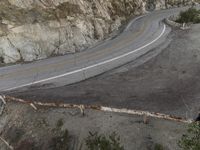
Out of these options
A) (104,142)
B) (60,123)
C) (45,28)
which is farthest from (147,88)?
(45,28)

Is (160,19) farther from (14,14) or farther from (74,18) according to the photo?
(14,14)

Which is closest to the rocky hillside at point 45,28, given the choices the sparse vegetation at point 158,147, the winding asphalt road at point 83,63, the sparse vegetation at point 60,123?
A: the winding asphalt road at point 83,63

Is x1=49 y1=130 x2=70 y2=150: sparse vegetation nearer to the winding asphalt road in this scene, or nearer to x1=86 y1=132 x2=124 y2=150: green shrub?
x1=86 y1=132 x2=124 y2=150: green shrub

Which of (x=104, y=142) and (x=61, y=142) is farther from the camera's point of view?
(x=61, y=142)

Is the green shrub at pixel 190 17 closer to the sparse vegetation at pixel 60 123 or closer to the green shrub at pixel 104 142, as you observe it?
the sparse vegetation at pixel 60 123

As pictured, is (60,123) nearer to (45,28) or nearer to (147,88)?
(147,88)

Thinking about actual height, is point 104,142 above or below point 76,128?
above

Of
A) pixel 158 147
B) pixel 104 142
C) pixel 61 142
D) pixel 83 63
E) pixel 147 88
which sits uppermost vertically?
pixel 104 142
